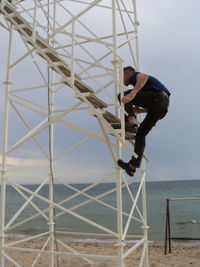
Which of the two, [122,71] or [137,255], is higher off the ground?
[122,71]

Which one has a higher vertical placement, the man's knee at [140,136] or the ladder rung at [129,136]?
the ladder rung at [129,136]

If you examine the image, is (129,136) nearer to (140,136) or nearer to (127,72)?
(140,136)

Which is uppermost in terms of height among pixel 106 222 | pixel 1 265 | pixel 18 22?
pixel 18 22

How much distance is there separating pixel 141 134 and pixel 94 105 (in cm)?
108

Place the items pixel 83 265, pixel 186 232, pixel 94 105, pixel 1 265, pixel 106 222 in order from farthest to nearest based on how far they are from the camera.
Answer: pixel 106 222
pixel 186 232
pixel 83 265
pixel 1 265
pixel 94 105

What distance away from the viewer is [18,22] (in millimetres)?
6066

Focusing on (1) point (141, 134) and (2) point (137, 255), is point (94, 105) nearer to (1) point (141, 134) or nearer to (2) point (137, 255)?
(1) point (141, 134)

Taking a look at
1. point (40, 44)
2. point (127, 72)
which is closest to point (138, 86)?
point (127, 72)

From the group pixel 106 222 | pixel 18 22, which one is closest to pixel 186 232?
pixel 106 222

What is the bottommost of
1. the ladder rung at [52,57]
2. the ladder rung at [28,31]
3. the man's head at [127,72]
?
the man's head at [127,72]

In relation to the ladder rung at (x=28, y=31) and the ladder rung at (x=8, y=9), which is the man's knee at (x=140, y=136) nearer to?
the ladder rung at (x=28, y=31)

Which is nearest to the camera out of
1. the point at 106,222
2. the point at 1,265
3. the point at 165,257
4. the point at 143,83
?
the point at 143,83

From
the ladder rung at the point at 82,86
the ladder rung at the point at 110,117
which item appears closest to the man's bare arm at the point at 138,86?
the ladder rung at the point at 110,117

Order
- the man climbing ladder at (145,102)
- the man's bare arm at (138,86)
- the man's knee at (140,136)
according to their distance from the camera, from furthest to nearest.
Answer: the man's knee at (140,136) → the man climbing ladder at (145,102) → the man's bare arm at (138,86)
